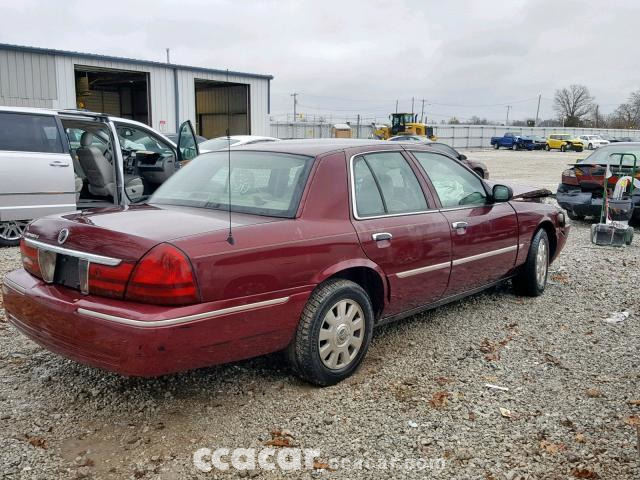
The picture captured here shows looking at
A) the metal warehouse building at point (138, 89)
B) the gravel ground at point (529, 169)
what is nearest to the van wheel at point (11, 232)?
the gravel ground at point (529, 169)

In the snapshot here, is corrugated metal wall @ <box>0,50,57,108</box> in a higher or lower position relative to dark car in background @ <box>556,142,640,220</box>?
higher

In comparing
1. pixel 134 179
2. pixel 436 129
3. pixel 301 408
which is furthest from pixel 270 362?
pixel 436 129

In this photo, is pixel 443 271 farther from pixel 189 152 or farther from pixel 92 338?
pixel 189 152

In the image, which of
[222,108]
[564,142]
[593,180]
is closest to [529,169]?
[222,108]

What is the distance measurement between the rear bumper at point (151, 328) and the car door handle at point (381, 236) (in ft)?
2.19

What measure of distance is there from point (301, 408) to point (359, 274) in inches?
37.5

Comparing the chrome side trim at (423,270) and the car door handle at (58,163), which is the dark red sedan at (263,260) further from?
the car door handle at (58,163)

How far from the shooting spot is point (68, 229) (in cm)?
334

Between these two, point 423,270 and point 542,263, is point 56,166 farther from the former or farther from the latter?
point 542,263

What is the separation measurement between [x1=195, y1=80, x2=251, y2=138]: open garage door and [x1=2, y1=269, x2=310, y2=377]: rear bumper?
25831mm

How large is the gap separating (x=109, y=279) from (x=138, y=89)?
30410mm

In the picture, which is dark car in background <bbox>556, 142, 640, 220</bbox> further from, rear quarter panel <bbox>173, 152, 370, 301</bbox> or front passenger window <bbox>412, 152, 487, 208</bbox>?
rear quarter panel <bbox>173, 152, 370, 301</bbox>

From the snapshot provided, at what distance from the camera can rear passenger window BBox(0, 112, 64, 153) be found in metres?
7.32

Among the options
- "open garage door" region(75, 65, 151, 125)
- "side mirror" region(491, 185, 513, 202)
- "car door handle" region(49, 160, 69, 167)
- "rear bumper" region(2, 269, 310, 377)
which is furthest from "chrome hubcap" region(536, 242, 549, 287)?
"open garage door" region(75, 65, 151, 125)
